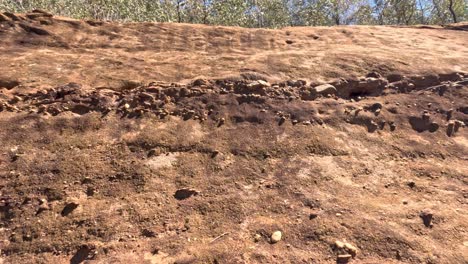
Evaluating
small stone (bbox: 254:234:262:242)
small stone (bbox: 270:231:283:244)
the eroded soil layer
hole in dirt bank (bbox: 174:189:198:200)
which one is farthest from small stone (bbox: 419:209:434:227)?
hole in dirt bank (bbox: 174:189:198:200)

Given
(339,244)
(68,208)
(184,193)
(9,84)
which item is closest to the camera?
(339,244)

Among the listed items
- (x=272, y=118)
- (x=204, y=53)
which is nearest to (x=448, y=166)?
(x=272, y=118)

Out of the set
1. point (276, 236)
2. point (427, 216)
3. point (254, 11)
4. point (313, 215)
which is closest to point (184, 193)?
point (276, 236)

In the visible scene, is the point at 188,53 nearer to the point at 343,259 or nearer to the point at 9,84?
the point at 9,84

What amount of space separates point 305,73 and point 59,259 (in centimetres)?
370

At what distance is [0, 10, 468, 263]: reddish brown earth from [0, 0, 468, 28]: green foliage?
12950 mm

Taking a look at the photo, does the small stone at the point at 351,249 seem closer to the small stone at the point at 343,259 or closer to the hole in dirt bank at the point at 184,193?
the small stone at the point at 343,259

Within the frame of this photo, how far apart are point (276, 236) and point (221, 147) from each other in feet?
4.15

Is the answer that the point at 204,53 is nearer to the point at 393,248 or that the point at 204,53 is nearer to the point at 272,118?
the point at 272,118

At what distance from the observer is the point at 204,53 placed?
5.74 meters

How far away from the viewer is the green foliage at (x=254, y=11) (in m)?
18.0

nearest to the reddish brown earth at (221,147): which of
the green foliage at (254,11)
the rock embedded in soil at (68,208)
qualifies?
the rock embedded in soil at (68,208)

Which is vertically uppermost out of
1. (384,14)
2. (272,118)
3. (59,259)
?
(384,14)

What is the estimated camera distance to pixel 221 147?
13.6ft
